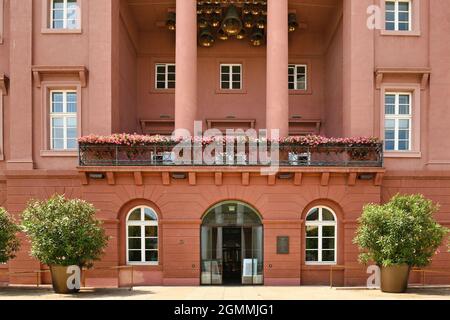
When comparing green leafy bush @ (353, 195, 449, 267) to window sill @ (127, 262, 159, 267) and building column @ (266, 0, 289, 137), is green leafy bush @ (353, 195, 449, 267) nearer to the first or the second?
building column @ (266, 0, 289, 137)

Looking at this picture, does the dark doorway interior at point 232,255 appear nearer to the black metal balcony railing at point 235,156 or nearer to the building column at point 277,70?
the black metal balcony railing at point 235,156

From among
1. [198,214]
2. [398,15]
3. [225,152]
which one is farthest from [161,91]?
[398,15]

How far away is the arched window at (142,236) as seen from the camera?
25828 millimetres

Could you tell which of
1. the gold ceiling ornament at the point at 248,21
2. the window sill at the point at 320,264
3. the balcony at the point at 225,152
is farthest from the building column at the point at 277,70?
the window sill at the point at 320,264

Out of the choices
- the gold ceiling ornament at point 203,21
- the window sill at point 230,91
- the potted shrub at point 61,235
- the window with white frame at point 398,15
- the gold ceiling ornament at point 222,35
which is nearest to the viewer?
the potted shrub at point 61,235

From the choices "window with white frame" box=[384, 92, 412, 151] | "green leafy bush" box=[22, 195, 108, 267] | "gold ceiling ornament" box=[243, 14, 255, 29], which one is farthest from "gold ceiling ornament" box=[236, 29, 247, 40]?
"green leafy bush" box=[22, 195, 108, 267]

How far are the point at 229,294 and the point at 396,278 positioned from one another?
582cm

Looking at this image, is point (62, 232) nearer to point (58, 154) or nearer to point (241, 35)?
point (58, 154)

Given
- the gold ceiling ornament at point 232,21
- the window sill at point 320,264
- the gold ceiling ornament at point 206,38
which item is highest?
the gold ceiling ornament at point 232,21

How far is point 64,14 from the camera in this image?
87.5 ft

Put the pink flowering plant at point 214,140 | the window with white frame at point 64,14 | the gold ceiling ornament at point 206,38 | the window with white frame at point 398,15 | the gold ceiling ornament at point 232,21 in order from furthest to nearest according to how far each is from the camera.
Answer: the gold ceiling ornament at point 206,38 → the gold ceiling ornament at point 232,21 → the window with white frame at point 398,15 → the window with white frame at point 64,14 → the pink flowering plant at point 214,140

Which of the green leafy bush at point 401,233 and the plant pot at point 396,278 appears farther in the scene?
the plant pot at point 396,278

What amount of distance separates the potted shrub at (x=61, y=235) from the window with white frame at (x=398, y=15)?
49.0ft

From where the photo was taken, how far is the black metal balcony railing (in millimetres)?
25094
